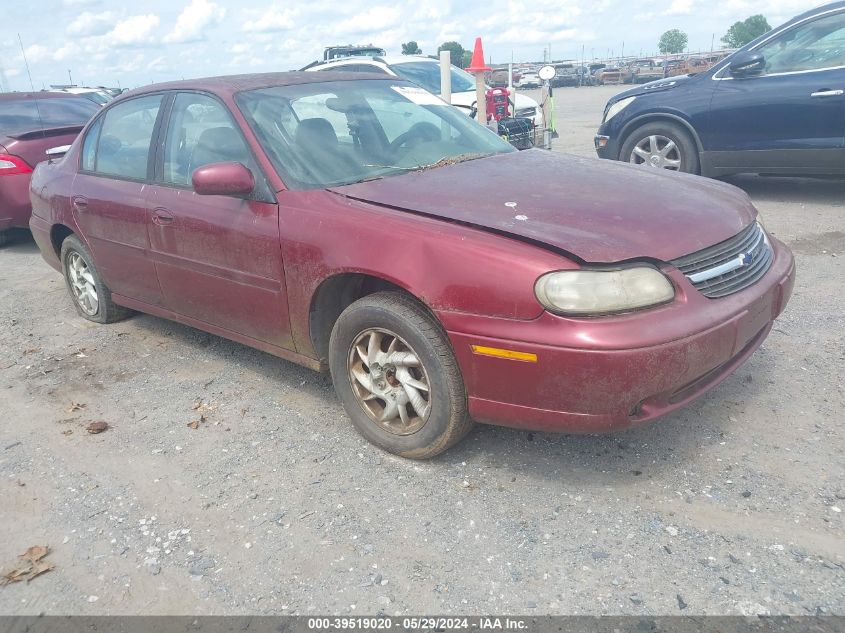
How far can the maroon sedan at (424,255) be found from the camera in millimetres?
2576

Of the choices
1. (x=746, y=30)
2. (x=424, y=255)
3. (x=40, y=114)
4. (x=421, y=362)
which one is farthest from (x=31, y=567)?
(x=746, y=30)

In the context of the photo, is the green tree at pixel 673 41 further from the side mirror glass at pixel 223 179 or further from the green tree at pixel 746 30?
the side mirror glass at pixel 223 179

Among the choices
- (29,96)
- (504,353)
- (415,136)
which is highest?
(29,96)

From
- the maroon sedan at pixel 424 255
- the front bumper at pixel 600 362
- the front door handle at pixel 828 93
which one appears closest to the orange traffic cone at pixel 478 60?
the front door handle at pixel 828 93

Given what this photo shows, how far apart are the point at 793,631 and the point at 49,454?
318 centimetres

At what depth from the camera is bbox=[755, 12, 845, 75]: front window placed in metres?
6.58

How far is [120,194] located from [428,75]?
8.45 metres

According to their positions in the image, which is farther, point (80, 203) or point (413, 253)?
point (80, 203)

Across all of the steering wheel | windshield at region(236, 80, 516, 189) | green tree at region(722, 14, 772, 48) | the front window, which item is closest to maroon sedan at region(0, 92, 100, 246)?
windshield at region(236, 80, 516, 189)

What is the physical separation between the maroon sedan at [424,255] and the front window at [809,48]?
4.19 metres

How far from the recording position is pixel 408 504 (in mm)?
2844

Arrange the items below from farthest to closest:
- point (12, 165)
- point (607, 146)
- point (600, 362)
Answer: point (607, 146) → point (12, 165) → point (600, 362)

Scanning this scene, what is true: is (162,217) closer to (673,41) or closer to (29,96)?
(29,96)

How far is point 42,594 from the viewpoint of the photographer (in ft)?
8.12
